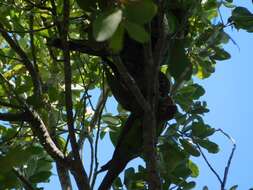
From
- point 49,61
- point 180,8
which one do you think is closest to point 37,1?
point 49,61

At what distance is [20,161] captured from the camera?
1.33 m

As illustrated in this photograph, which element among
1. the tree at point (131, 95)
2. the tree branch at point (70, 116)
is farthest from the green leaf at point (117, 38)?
the tree branch at point (70, 116)

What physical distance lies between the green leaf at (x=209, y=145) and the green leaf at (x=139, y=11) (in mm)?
1670

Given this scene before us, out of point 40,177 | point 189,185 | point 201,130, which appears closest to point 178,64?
point 201,130

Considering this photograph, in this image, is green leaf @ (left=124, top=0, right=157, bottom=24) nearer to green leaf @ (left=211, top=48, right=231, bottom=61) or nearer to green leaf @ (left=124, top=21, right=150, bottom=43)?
green leaf @ (left=124, top=21, right=150, bottom=43)

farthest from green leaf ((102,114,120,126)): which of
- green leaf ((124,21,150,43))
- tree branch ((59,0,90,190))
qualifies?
green leaf ((124,21,150,43))

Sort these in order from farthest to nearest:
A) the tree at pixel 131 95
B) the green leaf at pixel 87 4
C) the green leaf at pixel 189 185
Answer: the green leaf at pixel 189 185, the tree at pixel 131 95, the green leaf at pixel 87 4

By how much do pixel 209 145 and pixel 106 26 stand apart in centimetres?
177

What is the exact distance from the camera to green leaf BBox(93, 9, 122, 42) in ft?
3.36

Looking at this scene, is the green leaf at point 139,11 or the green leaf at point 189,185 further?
the green leaf at point 189,185

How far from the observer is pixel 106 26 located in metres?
1.03

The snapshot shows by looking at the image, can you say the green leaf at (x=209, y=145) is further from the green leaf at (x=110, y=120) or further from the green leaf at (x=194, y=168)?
the green leaf at (x=110, y=120)

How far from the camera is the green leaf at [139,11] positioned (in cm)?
107

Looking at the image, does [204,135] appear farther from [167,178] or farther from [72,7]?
[72,7]
